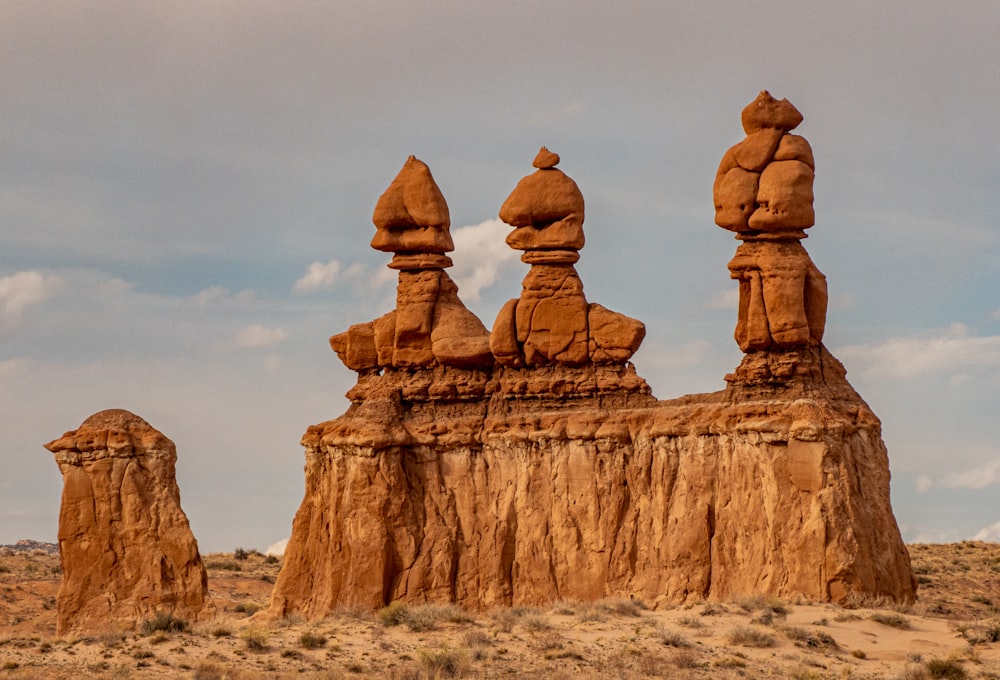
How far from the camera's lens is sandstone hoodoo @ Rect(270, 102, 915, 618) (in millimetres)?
44188

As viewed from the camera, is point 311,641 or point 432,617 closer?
point 311,641

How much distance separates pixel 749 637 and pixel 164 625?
42.3 ft

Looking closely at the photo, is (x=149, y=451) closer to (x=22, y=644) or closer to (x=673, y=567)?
(x=22, y=644)

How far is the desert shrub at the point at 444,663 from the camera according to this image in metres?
37.5

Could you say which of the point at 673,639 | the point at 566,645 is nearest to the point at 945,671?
the point at 673,639

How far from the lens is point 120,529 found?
48531mm

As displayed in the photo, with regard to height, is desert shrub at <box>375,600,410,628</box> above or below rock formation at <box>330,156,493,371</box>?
below

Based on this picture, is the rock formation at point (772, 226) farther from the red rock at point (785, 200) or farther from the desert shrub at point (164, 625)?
the desert shrub at point (164, 625)

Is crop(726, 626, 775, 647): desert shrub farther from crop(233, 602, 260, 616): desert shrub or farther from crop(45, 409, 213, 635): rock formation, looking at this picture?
crop(233, 602, 260, 616): desert shrub

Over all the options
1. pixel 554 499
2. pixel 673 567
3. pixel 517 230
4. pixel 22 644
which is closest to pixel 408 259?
pixel 517 230

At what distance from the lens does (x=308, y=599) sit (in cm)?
5103

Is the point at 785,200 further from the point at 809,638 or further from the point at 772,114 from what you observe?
the point at 809,638

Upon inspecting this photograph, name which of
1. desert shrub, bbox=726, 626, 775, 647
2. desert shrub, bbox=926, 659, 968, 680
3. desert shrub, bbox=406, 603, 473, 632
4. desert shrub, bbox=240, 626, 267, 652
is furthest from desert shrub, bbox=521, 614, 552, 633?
desert shrub, bbox=926, 659, 968, 680

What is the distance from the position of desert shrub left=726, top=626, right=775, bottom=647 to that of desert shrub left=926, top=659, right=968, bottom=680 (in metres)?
3.34
